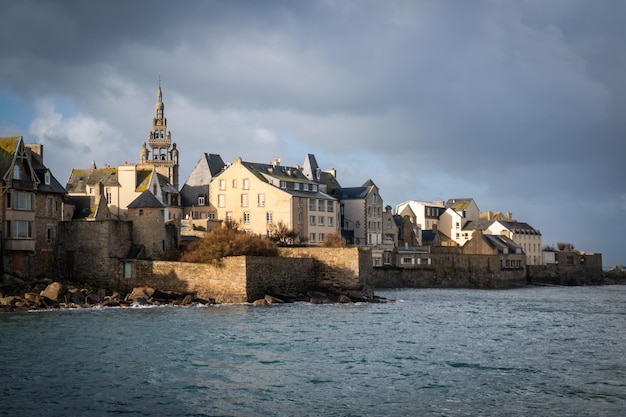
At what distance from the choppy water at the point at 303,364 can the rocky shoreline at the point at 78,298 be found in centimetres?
235

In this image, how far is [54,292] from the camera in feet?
149

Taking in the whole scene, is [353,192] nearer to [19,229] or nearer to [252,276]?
[252,276]

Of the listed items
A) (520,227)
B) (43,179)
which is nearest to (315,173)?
(520,227)

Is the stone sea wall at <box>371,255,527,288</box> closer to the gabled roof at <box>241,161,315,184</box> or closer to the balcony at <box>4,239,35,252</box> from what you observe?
the gabled roof at <box>241,161,315,184</box>

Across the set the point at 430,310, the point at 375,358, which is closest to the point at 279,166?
the point at 430,310

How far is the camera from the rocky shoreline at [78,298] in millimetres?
44031

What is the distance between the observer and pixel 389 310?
157 ft

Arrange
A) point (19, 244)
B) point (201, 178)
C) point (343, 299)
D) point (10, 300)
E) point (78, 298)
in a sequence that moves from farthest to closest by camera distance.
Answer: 1. point (201, 178)
2. point (343, 299)
3. point (19, 244)
4. point (78, 298)
5. point (10, 300)

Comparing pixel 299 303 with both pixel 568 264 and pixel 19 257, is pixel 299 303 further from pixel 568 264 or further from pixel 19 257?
pixel 568 264

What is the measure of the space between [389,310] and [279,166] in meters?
39.1

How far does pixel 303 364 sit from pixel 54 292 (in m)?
23.0

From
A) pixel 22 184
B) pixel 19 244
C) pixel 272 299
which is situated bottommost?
pixel 272 299

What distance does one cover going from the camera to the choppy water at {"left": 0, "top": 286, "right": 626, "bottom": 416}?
21.0 meters

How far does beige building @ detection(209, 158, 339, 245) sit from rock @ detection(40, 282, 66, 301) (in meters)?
30.5
